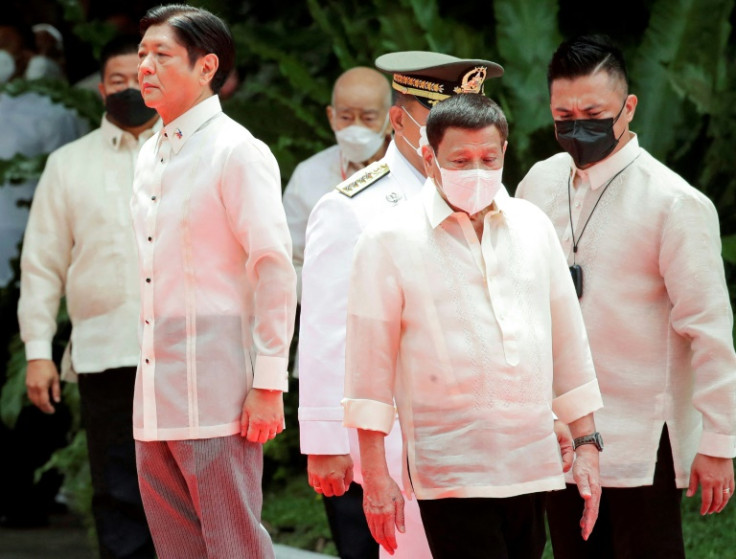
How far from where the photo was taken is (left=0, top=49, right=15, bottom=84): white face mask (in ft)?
26.8

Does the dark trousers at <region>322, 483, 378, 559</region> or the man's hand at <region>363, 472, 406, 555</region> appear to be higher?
the man's hand at <region>363, 472, 406, 555</region>

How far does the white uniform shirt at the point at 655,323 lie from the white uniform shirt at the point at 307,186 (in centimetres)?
197

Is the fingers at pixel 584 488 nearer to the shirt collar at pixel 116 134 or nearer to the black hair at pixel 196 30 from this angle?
the black hair at pixel 196 30

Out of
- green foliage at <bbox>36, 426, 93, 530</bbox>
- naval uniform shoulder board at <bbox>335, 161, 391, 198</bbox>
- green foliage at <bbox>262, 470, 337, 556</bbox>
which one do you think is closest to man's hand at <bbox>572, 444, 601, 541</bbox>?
naval uniform shoulder board at <bbox>335, 161, 391, 198</bbox>

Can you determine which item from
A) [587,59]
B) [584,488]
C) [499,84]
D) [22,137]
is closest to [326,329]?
[584,488]

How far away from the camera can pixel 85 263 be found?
5387mm

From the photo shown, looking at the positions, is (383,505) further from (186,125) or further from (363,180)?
(186,125)

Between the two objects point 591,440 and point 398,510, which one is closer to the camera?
point 398,510

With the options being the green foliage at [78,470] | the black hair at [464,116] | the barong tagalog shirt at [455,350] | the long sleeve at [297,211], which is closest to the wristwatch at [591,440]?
the barong tagalog shirt at [455,350]

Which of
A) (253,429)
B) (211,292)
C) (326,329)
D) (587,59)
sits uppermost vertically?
(587,59)

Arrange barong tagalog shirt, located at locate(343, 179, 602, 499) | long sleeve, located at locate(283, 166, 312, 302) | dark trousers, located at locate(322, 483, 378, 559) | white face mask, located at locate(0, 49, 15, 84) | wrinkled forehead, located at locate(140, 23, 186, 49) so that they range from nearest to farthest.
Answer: barong tagalog shirt, located at locate(343, 179, 602, 499) → wrinkled forehead, located at locate(140, 23, 186, 49) → dark trousers, located at locate(322, 483, 378, 559) → long sleeve, located at locate(283, 166, 312, 302) → white face mask, located at locate(0, 49, 15, 84)

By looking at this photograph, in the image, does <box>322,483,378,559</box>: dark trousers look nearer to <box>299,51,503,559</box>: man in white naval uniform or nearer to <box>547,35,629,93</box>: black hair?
<box>299,51,503,559</box>: man in white naval uniform

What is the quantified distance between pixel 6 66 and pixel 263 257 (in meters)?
5.00

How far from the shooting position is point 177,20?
3.83 m
